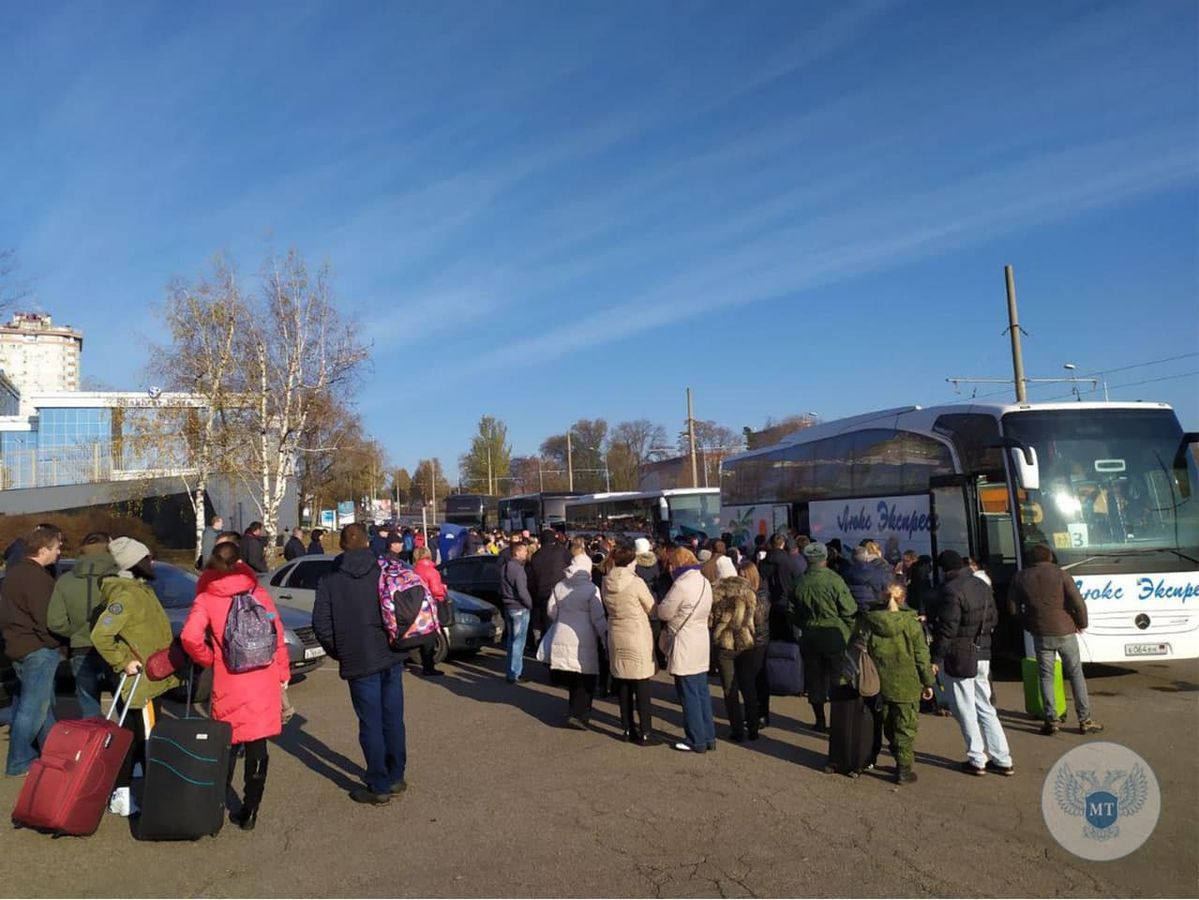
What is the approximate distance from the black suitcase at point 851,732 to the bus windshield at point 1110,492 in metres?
4.79

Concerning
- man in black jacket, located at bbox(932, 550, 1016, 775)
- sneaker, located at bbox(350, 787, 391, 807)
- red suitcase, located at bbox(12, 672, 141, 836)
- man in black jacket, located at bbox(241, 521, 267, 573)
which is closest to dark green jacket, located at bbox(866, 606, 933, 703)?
man in black jacket, located at bbox(932, 550, 1016, 775)

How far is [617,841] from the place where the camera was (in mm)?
5672

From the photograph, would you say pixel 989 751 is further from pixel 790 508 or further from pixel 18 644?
pixel 790 508

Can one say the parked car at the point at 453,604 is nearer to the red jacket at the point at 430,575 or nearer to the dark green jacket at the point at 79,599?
the red jacket at the point at 430,575

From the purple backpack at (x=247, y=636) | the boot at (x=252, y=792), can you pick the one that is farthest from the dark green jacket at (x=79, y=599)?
the boot at (x=252, y=792)

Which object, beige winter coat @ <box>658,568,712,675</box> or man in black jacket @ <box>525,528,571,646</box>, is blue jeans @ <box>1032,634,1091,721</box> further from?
man in black jacket @ <box>525,528,571,646</box>

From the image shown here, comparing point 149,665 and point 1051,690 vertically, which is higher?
point 149,665

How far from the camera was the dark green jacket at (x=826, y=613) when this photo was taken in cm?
845

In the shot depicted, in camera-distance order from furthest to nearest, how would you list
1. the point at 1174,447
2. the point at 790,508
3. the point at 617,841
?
the point at 790,508, the point at 1174,447, the point at 617,841

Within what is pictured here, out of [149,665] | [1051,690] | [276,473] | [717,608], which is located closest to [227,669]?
[149,665]

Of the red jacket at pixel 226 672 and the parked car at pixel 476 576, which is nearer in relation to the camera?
the red jacket at pixel 226 672

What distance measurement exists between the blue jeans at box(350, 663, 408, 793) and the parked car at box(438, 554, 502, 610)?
31.1 feet

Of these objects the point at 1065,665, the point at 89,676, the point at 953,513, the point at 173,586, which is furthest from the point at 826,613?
the point at 173,586

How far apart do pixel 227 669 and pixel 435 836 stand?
1734mm
